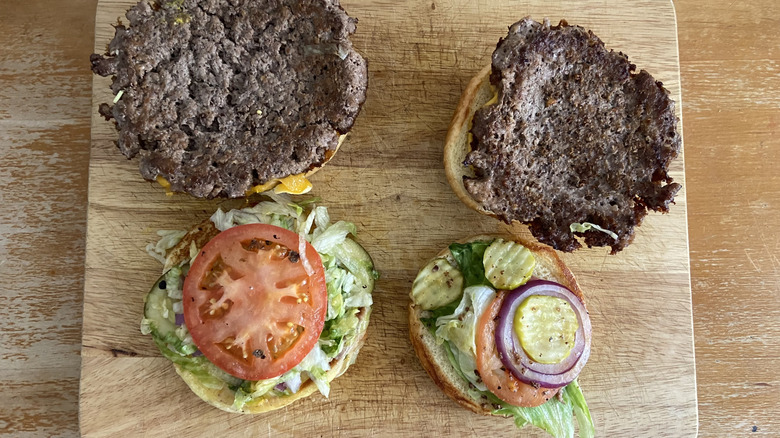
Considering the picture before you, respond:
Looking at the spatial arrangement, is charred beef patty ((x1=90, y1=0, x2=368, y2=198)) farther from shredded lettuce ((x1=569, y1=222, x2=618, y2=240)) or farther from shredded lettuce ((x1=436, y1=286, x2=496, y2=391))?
shredded lettuce ((x1=569, y1=222, x2=618, y2=240))

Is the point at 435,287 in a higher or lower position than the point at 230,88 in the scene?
lower

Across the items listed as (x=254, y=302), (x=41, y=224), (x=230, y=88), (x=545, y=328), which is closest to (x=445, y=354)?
(x=545, y=328)

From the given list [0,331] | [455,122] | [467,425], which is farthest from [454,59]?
[0,331]

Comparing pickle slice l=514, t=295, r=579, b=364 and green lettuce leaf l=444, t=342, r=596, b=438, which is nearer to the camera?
pickle slice l=514, t=295, r=579, b=364

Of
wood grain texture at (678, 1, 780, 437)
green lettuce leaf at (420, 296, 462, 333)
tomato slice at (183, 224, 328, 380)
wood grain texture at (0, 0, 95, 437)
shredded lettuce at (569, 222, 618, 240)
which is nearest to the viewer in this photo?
tomato slice at (183, 224, 328, 380)

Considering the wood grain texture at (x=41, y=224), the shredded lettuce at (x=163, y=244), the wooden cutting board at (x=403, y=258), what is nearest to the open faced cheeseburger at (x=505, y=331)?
the wooden cutting board at (x=403, y=258)

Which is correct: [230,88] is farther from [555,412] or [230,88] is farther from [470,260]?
[555,412]

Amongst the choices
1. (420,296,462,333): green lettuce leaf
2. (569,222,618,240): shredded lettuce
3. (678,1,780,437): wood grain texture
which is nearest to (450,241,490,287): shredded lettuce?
(420,296,462,333): green lettuce leaf
